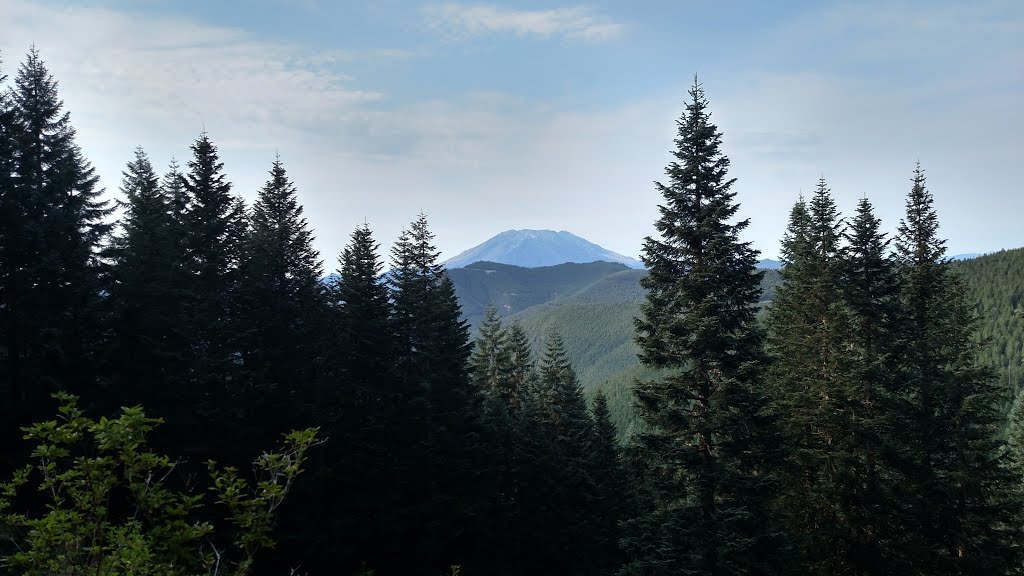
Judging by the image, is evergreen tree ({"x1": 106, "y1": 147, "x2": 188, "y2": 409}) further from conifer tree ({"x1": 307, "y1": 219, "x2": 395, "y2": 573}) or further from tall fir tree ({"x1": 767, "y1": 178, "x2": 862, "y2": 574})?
tall fir tree ({"x1": 767, "y1": 178, "x2": 862, "y2": 574})

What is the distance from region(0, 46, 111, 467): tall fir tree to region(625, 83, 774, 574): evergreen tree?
20306mm

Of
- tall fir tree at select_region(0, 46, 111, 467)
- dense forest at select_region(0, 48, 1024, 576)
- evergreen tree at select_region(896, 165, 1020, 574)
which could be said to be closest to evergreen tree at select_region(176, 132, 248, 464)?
dense forest at select_region(0, 48, 1024, 576)

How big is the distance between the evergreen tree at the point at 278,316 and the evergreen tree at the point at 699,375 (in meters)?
15.0

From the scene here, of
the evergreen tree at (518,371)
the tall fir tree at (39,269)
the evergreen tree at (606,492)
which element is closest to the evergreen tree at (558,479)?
the evergreen tree at (606,492)

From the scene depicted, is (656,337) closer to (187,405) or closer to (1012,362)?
(187,405)

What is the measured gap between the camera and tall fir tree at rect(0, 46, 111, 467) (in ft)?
68.6

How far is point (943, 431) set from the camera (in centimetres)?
2503

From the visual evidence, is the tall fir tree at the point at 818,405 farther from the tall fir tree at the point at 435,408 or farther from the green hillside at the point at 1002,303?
the green hillside at the point at 1002,303

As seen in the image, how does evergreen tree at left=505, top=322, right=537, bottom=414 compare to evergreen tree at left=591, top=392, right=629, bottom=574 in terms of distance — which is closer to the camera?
evergreen tree at left=591, top=392, right=629, bottom=574

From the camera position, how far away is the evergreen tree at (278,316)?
80.6ft

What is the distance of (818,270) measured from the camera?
24938 millimetres

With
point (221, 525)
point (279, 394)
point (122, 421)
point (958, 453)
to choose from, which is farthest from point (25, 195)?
point (958, 453)

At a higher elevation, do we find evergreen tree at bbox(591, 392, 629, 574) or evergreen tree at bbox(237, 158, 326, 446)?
evergreen tree at bbox(237, 158, 326, 446)

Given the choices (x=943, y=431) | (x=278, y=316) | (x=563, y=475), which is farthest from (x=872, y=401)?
(x=278, y=316)
